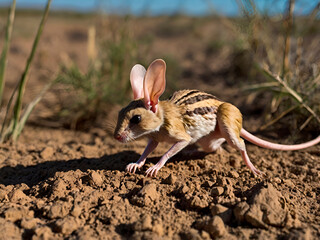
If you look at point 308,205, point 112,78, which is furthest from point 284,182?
point 112,78

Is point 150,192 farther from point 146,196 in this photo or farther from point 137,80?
point 137,80

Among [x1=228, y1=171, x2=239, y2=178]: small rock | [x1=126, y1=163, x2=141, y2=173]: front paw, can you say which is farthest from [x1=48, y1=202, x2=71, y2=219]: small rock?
[x1=228, y1=171, x2=239, y2=178]: small rock

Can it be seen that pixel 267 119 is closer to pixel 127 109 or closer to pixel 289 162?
pixel 289 162

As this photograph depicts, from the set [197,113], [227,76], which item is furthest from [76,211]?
[227,76]

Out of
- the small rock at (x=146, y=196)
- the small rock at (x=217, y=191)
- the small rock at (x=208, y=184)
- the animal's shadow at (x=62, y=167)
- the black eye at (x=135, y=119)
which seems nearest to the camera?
the small rock at (x=146, y=196)

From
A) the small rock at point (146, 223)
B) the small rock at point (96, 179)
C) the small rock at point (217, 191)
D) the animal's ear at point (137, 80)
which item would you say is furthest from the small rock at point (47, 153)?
the small rock at point (217, 191)

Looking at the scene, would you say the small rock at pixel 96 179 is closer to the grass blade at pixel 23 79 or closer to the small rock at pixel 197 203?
Result: the small rock at pixel 197 203
